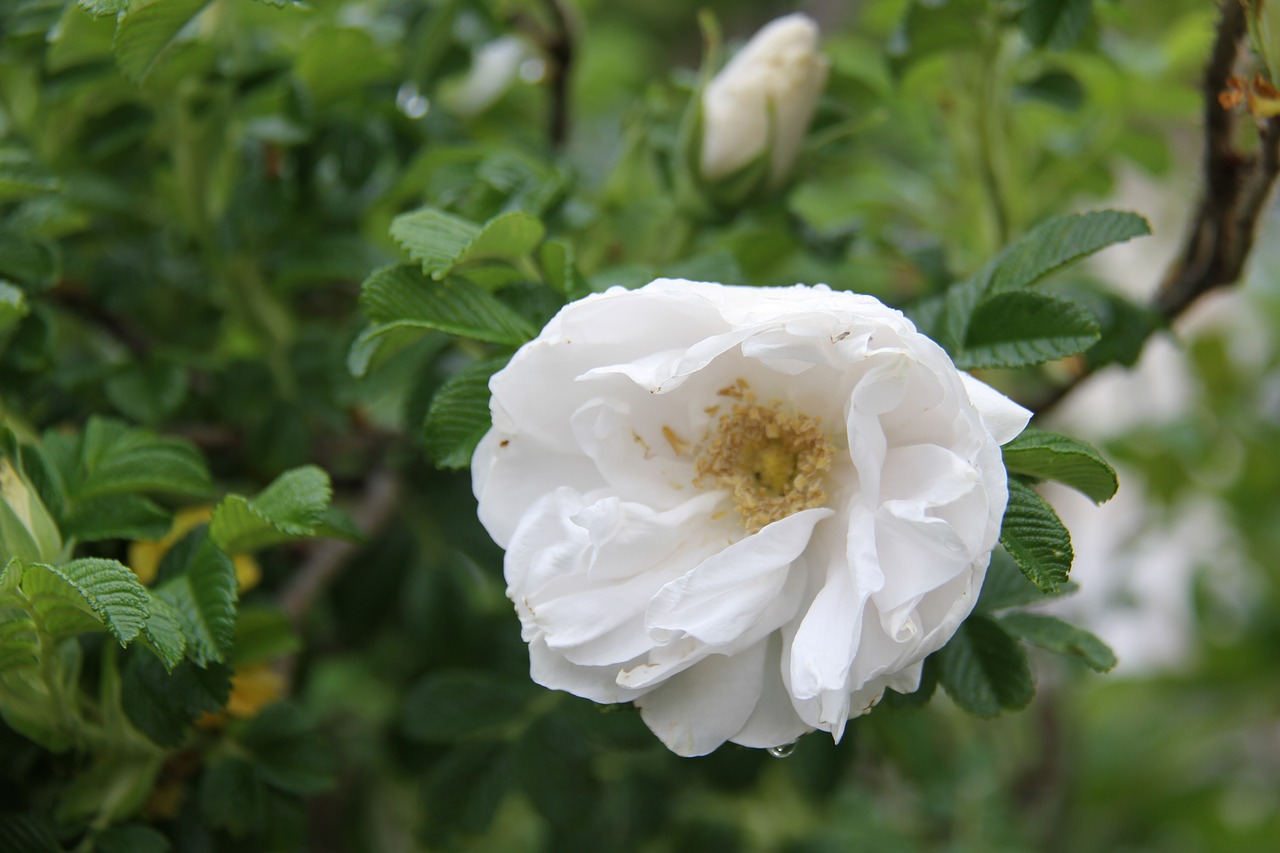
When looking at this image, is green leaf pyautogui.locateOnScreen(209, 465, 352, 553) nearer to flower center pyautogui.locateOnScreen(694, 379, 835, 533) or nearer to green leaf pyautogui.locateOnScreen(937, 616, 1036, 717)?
flower center pyautogui.locateOnScreen(694, 379, 835, 533)

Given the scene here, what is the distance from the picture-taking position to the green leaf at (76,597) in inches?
16.9

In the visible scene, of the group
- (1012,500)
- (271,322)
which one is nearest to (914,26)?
(1012,500)

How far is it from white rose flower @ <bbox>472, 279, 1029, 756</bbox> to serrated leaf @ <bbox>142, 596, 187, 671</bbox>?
0.14m

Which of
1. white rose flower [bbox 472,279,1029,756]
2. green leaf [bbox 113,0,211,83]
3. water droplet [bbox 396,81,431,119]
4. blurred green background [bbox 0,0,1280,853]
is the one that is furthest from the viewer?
water droplet [bbox 396,81,431,119]

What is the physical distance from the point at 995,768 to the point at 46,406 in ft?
2.75

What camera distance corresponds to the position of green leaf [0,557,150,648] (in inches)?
16.9

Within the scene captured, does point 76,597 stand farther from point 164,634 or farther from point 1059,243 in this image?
point 1059,243

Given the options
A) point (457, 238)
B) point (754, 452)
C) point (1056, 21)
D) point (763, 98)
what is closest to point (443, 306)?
point (457, 238)

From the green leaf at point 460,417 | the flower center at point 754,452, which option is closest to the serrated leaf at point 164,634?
the green leaf at point 460,417

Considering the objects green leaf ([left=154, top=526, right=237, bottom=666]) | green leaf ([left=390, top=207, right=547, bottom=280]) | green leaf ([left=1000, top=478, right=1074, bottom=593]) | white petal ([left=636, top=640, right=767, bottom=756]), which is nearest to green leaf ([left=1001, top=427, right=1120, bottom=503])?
green leaf ([left=1000, top=478, right=1074, bottom=593])

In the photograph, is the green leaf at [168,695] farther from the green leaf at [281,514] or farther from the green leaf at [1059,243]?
the green leaf at [1059,243]

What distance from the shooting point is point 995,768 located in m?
0.98

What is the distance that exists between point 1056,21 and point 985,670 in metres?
0.36

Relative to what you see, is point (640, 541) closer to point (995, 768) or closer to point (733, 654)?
point (733, 654)
